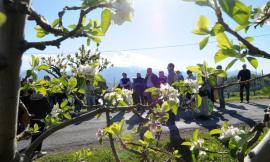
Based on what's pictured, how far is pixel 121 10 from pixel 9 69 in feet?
1.22

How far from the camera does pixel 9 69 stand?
1205 millimetres

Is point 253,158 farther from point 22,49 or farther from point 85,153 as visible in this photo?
point 85,153

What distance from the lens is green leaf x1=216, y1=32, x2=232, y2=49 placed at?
120 centimetres

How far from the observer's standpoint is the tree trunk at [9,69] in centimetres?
119

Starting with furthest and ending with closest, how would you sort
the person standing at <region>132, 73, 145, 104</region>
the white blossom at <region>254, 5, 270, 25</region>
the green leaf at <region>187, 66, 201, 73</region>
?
the person standing at <region>132, 73, 145, 104</region> < the green leaf at <region>187, 66, 201, 73</region> < the white blossom at <region>254, 5, 270, 25</region>

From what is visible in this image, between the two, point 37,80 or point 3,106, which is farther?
point 37,80

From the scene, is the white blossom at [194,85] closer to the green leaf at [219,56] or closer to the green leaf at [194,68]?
the green leaf at [194,68]

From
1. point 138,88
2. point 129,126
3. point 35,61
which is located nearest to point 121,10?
point 35,61

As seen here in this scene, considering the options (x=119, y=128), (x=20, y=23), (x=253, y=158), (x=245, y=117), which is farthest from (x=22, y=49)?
(x=245, y=117)

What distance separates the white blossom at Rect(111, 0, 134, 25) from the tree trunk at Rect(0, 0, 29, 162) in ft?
0.89

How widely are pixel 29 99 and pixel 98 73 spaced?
19.4 ft

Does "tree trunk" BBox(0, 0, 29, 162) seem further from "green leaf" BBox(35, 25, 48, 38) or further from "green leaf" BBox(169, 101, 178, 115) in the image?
"green leaf" BBox(169, 101, 178, 115)

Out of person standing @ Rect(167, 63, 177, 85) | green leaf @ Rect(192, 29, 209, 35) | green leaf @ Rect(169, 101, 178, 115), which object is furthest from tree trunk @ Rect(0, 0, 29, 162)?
person standing @ Rect(167, 63, 177, 85)

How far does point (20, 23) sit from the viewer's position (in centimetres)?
121
